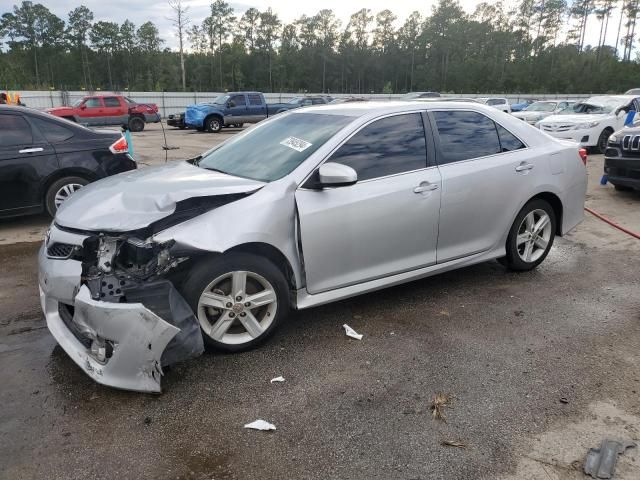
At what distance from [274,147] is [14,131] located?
4364mm

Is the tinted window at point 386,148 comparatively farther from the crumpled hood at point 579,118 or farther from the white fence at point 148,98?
the white fence at point 148,98

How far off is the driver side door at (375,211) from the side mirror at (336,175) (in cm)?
10

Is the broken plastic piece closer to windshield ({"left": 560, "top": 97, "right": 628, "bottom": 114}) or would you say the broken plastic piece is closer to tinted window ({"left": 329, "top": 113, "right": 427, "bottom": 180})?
tinted window ({"left": 329, "top": 113, "right": 427, "bottom": 180})

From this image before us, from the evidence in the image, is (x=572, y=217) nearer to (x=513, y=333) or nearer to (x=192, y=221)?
(x=513, y=333)

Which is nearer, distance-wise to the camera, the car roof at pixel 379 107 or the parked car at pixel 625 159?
the car roof at pixel 379 107

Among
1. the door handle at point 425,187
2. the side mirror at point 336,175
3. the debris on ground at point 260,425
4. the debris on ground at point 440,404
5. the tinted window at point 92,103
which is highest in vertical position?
the tinted window at point 92,103

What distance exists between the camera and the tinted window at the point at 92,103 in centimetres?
2275

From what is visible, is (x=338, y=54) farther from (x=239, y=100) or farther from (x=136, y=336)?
(x=136, y=336)

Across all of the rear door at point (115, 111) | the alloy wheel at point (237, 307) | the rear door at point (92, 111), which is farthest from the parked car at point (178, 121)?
the alloy wheel at point (237, 307)

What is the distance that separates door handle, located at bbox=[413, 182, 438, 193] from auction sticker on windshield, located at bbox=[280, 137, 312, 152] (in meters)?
0.91

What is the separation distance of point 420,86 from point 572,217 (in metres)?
93.8

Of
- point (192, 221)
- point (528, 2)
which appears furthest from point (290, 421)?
point (528, 2)

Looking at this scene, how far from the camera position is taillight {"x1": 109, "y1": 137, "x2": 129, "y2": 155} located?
7141 millimetres

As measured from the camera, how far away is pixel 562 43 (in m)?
94.0
